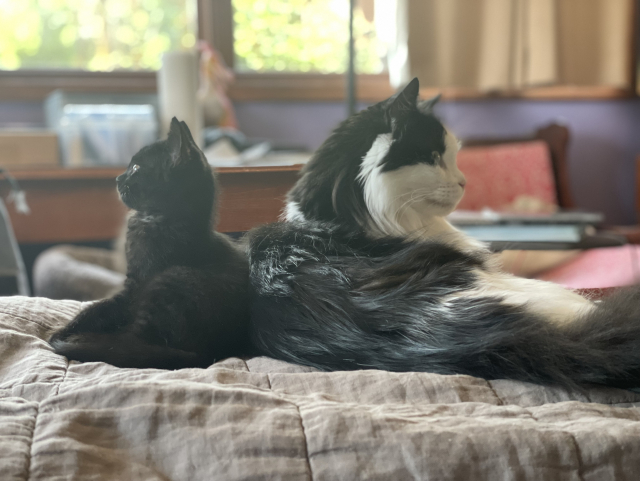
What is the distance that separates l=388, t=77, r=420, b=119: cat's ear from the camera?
59cm

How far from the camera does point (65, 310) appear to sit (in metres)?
0.69

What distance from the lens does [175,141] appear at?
0.55 meters

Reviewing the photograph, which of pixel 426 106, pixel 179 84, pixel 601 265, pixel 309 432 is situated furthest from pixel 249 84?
pixel 309 432

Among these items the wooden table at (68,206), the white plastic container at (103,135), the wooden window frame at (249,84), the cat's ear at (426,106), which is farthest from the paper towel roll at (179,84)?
the cat's ear at (426,106)

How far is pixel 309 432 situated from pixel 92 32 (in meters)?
2.42

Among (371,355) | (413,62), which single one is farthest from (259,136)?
(371,355)

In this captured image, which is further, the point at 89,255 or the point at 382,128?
the point at 89,255

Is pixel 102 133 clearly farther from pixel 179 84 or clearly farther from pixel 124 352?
pixel 124 352

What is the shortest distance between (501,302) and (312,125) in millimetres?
2234

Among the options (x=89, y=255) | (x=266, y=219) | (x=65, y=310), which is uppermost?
(x=266, y=219)

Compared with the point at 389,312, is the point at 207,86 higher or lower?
higher

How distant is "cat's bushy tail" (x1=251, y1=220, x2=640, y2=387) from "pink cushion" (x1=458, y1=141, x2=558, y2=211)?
5.81 feet

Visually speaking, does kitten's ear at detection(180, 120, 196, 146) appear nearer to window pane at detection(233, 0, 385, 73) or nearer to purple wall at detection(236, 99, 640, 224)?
window pane at detection(233, 0, 385, 73)

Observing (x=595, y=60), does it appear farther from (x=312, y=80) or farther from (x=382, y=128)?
(x=382, y=128)
